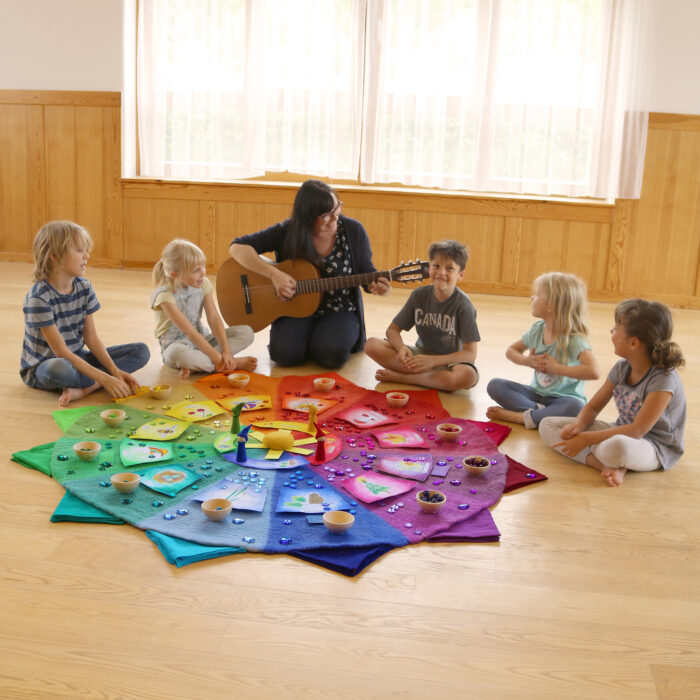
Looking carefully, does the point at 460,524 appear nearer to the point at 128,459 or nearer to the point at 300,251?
the point at 128,459

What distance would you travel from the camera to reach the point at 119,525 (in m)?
2.10

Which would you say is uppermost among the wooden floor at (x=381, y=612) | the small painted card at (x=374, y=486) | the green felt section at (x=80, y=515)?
the small painted card at (x=374, y=486)

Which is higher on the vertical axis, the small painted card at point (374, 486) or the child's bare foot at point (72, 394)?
the child's bare foot at point (72, 394)

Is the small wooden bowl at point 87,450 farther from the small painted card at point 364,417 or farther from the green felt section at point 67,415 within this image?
the small painted card at point 364,417

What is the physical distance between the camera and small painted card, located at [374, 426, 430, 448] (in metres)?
2.65

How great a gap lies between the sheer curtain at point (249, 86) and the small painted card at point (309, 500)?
10.8 ft

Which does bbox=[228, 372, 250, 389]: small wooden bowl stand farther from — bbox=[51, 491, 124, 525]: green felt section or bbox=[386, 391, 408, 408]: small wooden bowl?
bbox=[51, 491, 124, 525]: green felt section

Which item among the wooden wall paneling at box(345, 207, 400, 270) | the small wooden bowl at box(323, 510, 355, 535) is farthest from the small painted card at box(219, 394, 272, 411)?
the wooden wall paneling at box(345, 207, 400, 270)

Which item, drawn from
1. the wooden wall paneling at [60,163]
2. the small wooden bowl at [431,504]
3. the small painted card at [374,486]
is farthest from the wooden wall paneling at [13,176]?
the small wooden bowl at [431,504]

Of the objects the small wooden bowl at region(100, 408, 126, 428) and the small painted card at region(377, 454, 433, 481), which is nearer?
the small painted card at region(377, 454, 433, 481)

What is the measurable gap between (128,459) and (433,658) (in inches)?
47.7

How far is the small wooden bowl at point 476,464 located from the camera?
241 cm

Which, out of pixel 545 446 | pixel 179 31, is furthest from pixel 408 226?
pixel 545 446

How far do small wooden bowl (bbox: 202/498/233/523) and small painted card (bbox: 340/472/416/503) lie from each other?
1.28 ft
